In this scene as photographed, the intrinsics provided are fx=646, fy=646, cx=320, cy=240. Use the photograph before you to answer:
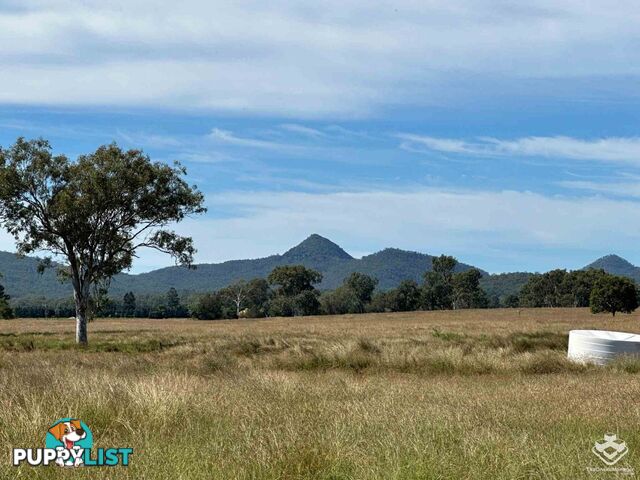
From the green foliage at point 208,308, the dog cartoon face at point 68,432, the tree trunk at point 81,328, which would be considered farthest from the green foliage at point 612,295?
the dog cartoon face at point 68,432

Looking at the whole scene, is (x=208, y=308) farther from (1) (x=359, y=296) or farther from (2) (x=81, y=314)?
(2) (x=81, y=314)

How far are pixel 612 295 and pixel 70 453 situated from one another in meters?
83.6

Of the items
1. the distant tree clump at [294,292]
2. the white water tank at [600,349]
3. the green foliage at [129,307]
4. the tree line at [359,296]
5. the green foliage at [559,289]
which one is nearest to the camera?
the white water tank at [600,349]

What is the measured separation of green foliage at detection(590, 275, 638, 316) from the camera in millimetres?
80125

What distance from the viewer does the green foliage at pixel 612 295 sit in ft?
263

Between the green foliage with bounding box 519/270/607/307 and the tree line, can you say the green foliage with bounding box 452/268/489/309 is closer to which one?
the tree line

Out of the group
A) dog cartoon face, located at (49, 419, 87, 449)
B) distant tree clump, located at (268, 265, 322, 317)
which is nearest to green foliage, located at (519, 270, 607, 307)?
distant tree clump, located at (268, 265, 322, 317)

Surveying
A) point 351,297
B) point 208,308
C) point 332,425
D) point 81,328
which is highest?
point 332,425

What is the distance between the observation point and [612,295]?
80.1 m

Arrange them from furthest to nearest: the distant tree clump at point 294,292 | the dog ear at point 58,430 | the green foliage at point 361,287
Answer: the green foliage at point 361,287, the distant tree clump at point 294,292, the dog ear at point 58,430

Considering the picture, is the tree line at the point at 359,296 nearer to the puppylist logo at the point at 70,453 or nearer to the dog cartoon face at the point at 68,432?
the dog cartoon face at the point at 68,432

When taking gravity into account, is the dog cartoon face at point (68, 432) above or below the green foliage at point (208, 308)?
above

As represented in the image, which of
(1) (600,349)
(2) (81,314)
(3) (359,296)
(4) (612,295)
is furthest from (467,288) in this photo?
(1) (600,349)

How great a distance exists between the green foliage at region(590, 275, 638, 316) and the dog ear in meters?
82.5
